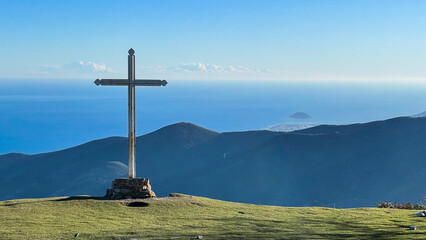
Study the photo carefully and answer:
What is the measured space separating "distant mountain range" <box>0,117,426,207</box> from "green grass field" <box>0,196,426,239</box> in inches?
1644

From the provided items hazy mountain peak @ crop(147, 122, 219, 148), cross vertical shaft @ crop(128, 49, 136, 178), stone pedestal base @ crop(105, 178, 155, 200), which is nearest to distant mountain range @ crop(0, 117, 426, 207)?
hazy mountain peak @ crop(147, 122, 219, 148)

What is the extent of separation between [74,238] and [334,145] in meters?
64.3

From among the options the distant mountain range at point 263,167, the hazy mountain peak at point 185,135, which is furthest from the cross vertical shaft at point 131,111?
the hazy mountain peak at point 185,135

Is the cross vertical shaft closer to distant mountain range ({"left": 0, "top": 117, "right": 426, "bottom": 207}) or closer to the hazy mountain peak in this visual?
→ distant mountain range ({"left": 0, "top": 117, "right": 426, "bottom": 207})

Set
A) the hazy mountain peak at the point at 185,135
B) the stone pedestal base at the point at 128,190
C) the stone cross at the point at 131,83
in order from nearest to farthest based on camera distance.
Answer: the stone pedestal base at the point at 128,190 → the stone cross at the point at 131,83 → the hazy mountain peak at the point at 185,135

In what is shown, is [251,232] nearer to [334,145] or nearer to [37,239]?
[37,239]

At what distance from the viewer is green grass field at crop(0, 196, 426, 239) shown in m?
11.9

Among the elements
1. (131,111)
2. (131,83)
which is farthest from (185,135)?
(131,83)

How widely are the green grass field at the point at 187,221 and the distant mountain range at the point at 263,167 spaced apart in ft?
137

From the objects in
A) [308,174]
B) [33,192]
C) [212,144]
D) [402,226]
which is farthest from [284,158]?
[402,226]

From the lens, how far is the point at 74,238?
36.7 feet

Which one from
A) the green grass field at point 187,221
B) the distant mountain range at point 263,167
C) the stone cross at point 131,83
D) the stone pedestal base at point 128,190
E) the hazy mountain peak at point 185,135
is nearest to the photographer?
the green grass field at point 187,221

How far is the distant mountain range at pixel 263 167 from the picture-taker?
6228 cm

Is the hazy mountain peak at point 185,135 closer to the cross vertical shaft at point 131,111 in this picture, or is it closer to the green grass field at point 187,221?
the cross vertical shaft at point 131,111
